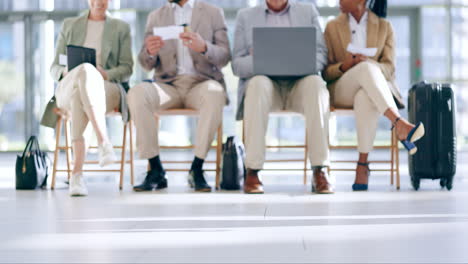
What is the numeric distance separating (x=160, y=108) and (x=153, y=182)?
418 mm

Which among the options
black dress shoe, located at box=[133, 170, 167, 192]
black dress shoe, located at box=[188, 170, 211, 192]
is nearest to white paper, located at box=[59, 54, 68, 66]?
black dress shoe, located at box=[133, 170, 167, 192]

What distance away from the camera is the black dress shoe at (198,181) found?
3.36 meters

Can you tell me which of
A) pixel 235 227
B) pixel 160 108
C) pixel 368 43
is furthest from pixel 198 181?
pixel 235 227

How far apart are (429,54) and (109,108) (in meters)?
5.75

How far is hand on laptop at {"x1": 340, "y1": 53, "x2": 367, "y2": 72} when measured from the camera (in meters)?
3.38

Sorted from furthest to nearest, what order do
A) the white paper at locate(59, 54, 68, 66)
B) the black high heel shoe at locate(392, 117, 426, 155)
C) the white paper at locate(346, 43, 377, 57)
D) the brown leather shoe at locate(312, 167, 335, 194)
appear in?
the white paper at locate(59, 54, 68, 66)
the white paper at locate(346, 43, 377, 57)
the brown leather shoe at locate(312, 167, 335, 194)
the black high heel shoe at locate(392, 117, 426, 155)

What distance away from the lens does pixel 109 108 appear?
11.4 feet

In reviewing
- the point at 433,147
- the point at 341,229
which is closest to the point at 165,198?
the point at 341,229

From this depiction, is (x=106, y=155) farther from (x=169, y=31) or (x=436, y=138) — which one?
(x=436, y=138)

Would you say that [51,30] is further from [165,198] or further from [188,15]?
[165,198]

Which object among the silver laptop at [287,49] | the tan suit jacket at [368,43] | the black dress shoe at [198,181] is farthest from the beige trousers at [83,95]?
the tan suit jacket at [368,43]

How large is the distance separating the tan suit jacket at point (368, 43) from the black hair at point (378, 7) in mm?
30

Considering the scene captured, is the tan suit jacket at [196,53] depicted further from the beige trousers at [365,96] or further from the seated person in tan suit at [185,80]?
the beige trousers at [365,96]

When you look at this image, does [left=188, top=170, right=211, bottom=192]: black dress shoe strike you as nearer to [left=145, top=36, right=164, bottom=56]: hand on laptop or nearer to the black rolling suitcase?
[left=145, top=36, right=164, bottom=56]: hand on laptop
